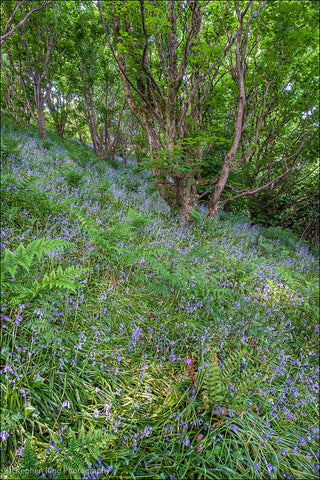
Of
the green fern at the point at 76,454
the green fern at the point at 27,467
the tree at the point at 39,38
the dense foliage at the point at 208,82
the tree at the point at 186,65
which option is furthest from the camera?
the tree at the point at 39,38

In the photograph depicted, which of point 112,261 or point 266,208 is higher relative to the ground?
point 266,208

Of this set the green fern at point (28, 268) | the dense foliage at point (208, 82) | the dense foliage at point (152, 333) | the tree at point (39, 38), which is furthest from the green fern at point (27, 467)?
the tree at point (39, 38)

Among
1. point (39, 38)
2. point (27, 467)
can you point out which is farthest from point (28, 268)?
point (39, 38)

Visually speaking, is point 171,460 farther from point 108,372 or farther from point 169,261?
point 169,261

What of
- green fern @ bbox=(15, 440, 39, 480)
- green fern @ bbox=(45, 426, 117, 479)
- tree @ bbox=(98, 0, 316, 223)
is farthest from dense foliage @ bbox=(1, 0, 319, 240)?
green fern @ bbox=(15, 440, 39, 480)

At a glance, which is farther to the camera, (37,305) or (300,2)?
(300,2)

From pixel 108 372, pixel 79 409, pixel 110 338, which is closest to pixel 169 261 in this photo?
pixel 110 338

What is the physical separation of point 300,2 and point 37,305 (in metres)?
8.75

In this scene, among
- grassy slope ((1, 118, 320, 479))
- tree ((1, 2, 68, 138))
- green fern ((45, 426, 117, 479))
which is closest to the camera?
green fern ((45, 426, 117, 479))

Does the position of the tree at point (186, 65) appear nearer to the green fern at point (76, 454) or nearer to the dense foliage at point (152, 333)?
the dense foliage at point (152, 333)

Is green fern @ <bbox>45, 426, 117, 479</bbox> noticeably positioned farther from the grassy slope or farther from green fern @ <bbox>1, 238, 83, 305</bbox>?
green fern @ <bbox>1, 238, 83, 305</bbox>

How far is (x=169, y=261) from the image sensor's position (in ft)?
13.1

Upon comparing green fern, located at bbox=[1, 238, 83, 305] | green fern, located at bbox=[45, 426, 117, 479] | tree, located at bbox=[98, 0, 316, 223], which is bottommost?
green fern, located at bbox=[45, 426, 117, 479]

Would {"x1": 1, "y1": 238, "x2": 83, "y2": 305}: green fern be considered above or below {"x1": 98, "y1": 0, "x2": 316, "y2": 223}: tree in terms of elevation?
below
